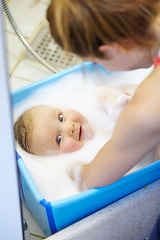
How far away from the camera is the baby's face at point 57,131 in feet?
4.04

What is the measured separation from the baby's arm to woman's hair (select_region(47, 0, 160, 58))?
0.33 feet

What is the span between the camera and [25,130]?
122 cm

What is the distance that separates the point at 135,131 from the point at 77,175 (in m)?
0.45

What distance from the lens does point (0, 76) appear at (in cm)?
51

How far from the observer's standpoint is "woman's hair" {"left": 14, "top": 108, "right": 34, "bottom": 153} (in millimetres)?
1222

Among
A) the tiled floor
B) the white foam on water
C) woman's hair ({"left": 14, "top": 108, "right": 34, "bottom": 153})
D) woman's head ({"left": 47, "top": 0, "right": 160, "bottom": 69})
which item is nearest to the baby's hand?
the white foam on water

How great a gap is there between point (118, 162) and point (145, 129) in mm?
147

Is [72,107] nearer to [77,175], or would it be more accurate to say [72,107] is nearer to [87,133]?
[87,133]

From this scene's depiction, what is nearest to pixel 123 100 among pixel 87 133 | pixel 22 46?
pixel 87 133

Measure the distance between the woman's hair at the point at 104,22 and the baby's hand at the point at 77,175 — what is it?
482mm

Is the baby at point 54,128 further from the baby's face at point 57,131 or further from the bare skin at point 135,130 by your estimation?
the bare skin at point 135,130

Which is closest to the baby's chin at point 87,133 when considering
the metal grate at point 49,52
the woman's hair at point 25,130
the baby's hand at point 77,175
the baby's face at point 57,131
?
the baby's face at point 57,131

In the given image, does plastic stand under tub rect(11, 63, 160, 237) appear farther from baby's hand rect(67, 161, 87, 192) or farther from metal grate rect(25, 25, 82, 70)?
metal grate rect(25, 25, 82, 70)

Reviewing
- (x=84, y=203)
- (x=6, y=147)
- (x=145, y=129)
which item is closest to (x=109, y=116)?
(x=84, y=203)
